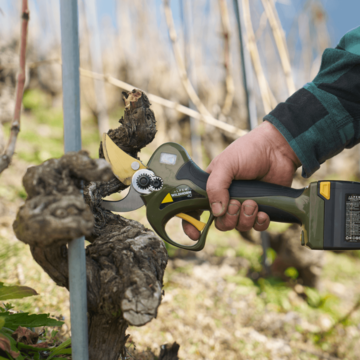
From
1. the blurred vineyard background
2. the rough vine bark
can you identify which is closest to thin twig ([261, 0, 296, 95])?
the blurred vineyard background

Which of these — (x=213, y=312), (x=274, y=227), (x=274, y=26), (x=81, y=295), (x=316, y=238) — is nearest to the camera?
(x=81, y=295)

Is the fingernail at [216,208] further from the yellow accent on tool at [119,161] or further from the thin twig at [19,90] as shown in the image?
the thin twig at [19,90]

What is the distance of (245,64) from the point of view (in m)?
2.59

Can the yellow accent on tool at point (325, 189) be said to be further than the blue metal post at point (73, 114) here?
Yes

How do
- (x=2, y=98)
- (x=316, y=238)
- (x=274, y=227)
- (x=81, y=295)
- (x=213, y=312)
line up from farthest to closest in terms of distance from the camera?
(x=2, y=98), (x=274, y=227), (x=213, y=312), (x=316, y=238), (x=81, y=295)

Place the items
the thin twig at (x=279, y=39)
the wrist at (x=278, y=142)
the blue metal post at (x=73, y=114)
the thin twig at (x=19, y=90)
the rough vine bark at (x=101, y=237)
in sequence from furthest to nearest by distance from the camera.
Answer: the thin twig at (x=279, y=39)
the wrist at (x=278, y=142)
the thin twig at (x=19, y=90)
the blue metal post at (x=73, y=114)
the rough vine bark at (x=101, y=237)

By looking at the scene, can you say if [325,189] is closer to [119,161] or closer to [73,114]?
[119,161]

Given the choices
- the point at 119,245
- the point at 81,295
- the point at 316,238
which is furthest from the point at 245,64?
the point at 81,295

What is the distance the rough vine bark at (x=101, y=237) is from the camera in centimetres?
59

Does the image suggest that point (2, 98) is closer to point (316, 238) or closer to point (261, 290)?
point (261, 290)

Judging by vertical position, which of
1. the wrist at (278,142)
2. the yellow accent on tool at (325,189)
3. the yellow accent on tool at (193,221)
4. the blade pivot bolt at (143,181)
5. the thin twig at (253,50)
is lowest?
the yellow accent on tool at (193,221)

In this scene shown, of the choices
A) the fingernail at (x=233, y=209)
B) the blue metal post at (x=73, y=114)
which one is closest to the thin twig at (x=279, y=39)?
the fingernail at (x=233, y=209)

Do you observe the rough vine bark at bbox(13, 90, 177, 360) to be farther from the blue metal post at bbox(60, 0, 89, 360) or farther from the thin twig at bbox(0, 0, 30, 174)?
the thin twig at bbox(0, 0, 30, 174)

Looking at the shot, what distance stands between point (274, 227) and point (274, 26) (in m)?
1.99
